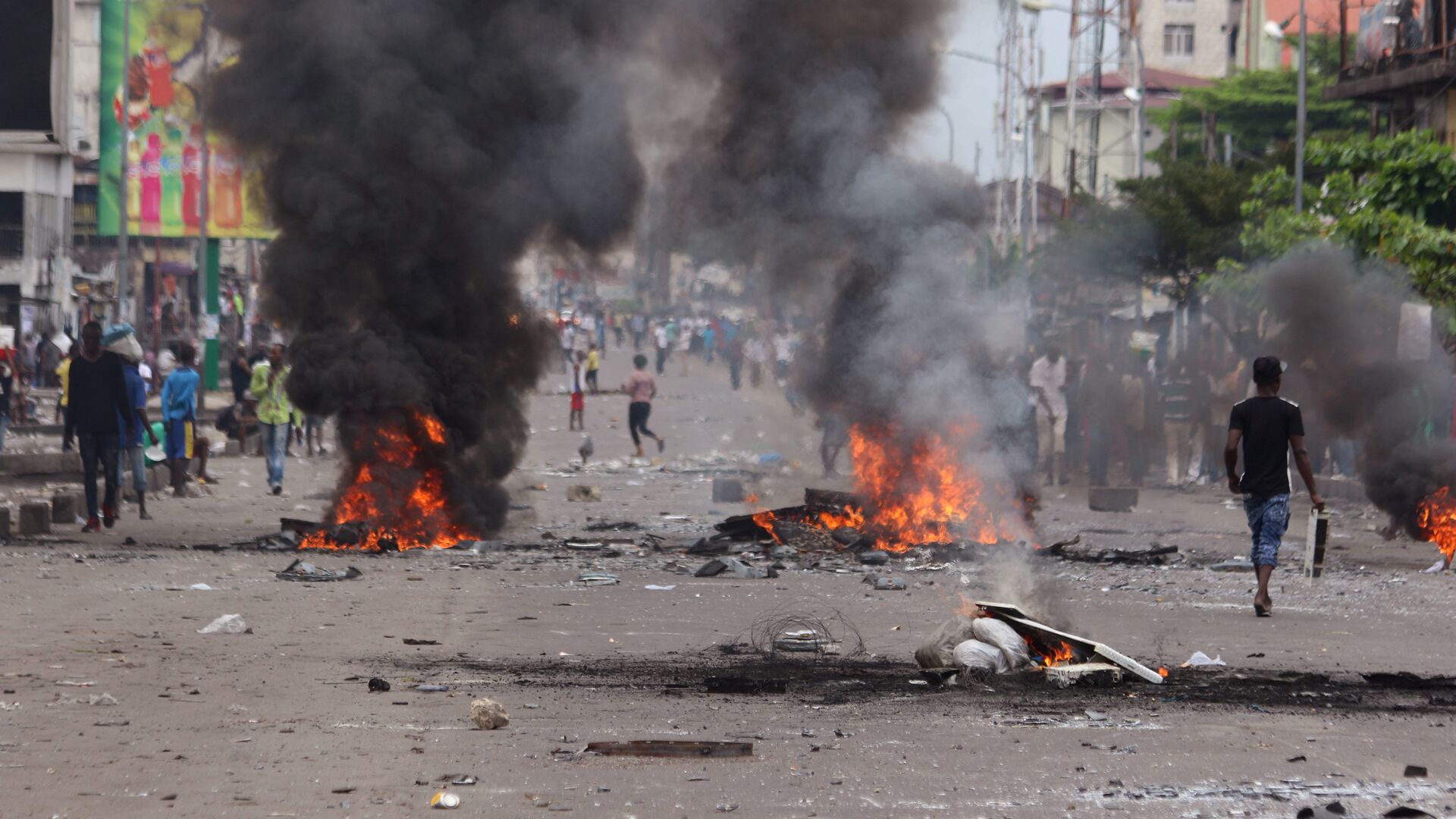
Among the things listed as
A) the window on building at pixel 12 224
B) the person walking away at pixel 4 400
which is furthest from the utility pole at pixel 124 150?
the window on building at pixel 12 224

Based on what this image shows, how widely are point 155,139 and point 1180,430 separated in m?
20.2

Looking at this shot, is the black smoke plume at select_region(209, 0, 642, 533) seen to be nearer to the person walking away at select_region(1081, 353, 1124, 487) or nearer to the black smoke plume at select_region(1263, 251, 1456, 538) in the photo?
the black smoke plume at select_region(1263, 251, 1456, 538)

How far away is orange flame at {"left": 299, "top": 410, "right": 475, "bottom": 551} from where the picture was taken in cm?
1405

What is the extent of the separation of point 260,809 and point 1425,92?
26.5m

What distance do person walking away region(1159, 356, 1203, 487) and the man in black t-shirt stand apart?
38.0ft

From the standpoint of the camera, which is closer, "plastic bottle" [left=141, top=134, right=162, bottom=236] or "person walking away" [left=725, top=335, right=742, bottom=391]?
"plastic bottle" [left=141, top=134, right=162, bottom=236]

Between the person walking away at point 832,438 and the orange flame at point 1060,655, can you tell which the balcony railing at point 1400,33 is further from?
the orange flame at point 1060,655

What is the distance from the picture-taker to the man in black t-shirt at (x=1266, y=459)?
10.3m

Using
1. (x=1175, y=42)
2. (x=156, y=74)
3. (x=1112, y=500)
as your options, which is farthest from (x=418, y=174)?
(x=1175, y=42)

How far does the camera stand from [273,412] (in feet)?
61.7

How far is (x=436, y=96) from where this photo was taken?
14.6 metres

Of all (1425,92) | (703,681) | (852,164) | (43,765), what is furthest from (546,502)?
(1425,92)

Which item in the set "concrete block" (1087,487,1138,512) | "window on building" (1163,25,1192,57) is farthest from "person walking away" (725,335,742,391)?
"window on building" (1163,25,1192,57)

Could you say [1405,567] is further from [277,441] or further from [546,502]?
[277,441]
